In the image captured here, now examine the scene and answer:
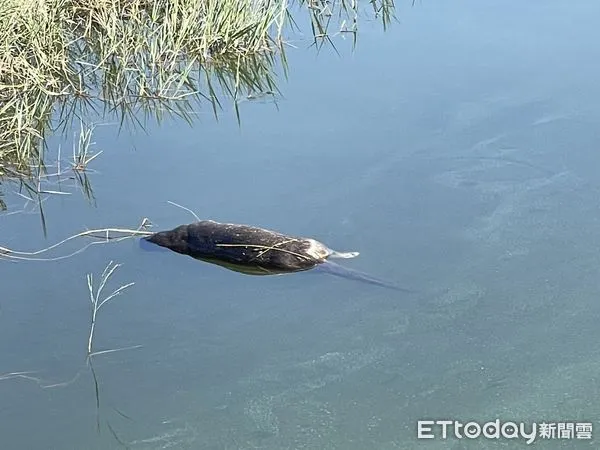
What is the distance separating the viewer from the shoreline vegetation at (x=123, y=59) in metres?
4.47

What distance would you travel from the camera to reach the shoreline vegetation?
4469 millimetres

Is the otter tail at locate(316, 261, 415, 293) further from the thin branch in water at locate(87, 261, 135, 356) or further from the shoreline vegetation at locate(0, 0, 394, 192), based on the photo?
the shoreline vegetation at locate(0, 0, 394, 192)

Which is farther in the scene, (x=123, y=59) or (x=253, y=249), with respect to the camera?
(x=123, y=59)

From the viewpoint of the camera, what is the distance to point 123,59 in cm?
481

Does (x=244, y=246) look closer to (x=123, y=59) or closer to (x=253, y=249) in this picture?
(x=253, y=249)

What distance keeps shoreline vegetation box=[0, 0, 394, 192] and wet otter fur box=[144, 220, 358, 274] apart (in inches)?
36.6

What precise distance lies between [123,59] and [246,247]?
6.10ft

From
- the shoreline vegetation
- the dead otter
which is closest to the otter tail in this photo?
the dead otter

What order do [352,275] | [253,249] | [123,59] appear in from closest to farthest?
[352,275]
[253,249]
[123,59]

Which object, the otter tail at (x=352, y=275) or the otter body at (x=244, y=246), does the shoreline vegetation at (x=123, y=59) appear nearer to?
the otter body at (x=244, y=246)

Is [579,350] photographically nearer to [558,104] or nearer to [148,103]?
[558,104]

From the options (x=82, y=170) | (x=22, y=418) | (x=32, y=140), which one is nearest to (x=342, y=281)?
(x=22, y=418)

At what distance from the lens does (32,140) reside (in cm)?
433

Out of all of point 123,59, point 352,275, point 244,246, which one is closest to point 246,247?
point 244,246
